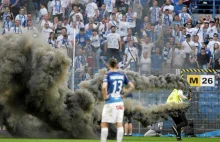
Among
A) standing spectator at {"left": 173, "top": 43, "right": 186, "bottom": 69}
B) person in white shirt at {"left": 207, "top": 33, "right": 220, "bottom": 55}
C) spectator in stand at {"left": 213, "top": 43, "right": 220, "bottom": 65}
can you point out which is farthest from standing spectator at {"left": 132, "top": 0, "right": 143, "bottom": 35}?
spectator in stand at {"left": 213, "top": 43, "right": 220, "bottom": 65}

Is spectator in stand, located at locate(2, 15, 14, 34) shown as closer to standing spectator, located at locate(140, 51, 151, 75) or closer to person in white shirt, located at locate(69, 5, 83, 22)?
person in white shirt, located at locate(69, 5, 83, 22)

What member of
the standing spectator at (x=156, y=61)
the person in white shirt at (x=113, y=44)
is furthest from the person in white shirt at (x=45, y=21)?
the standing spectator at (x=156, y=61)

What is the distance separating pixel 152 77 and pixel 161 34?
18.7 feet

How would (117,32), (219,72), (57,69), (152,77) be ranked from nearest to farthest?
1. (57,69)
2. (152,77)
3. (219,72)
4. (117,32)

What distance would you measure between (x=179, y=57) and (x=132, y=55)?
2.36m

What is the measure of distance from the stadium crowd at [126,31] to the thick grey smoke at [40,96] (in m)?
4.91

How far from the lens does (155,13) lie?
112 ft

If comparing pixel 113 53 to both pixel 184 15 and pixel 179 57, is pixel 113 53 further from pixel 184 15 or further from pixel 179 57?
pixel 184 15

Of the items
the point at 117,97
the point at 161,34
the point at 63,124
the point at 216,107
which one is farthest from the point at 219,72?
the point at 117,97

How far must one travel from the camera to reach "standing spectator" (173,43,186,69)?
32.4 m

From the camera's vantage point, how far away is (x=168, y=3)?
3431 cm

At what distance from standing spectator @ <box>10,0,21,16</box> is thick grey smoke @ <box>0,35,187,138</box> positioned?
7709 mm

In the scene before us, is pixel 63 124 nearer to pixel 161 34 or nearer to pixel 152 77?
pixel 152 77

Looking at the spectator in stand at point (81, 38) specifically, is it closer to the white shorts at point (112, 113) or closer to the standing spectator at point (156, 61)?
the standing spectator at point (156, 61)
